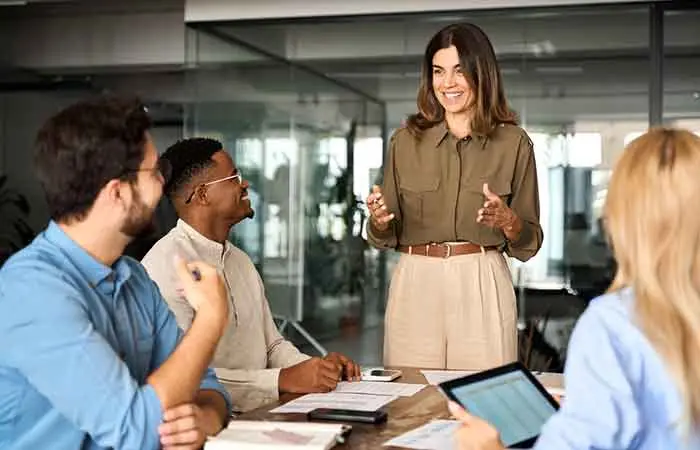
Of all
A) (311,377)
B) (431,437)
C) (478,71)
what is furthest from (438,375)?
(478,71)

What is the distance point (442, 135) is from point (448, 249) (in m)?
0.37

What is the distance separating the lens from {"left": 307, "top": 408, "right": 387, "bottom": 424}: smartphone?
218 centimetres

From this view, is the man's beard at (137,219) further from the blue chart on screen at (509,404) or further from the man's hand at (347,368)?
the man's hand at (347,368)

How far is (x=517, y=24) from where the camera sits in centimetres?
665

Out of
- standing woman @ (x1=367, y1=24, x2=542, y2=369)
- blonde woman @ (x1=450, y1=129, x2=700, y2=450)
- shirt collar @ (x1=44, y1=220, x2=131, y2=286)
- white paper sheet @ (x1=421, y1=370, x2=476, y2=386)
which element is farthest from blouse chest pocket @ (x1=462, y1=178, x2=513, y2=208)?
blonde woman @ (x1=450, y1=129, x2=700, y2=450)

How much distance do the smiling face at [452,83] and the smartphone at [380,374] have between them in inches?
36.6

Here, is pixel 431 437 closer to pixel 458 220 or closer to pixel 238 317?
pixel 238 317

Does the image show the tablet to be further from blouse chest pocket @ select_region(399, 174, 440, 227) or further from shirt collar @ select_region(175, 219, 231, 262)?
blouse chest pocket @ select_region(399, 174, 440, 227)

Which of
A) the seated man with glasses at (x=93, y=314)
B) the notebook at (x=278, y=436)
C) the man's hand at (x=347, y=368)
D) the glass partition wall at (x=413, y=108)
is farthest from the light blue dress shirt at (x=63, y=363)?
the glass partition wall at (x=413, y=108)

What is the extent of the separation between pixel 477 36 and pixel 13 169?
281 inches

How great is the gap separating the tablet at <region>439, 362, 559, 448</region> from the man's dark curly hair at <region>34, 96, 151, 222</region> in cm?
73

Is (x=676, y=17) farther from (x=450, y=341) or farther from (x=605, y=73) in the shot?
(x=450, y=341)

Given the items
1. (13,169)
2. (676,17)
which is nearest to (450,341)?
(676,17)

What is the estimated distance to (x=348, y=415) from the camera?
2199 mm
